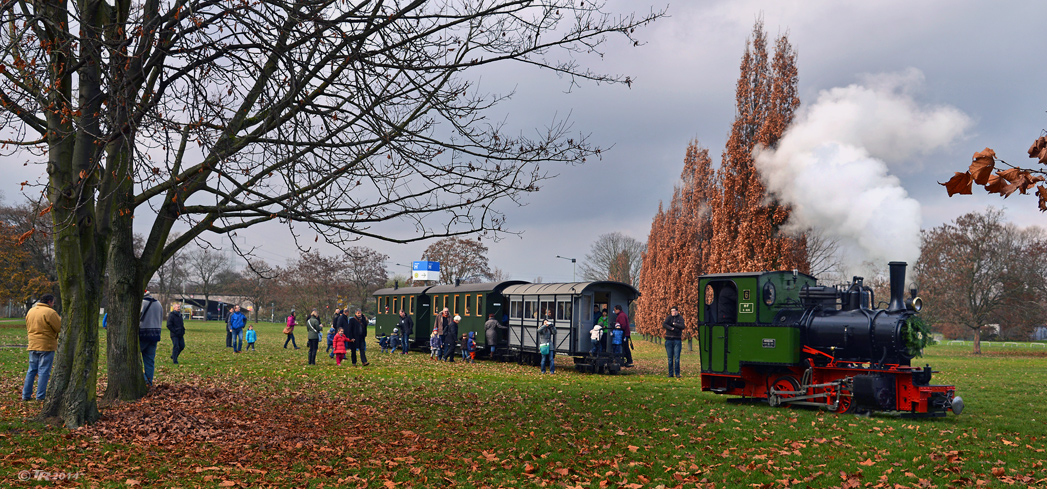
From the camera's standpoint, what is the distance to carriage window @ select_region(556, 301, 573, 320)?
20.7 metres

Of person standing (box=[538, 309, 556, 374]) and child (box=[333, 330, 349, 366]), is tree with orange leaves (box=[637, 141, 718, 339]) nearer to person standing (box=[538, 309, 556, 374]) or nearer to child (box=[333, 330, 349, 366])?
person standing (box=[538, 309, 556, 374])

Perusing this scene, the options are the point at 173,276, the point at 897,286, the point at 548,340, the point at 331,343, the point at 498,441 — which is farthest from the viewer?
the point at 173,276

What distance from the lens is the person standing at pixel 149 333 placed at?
40.0ft

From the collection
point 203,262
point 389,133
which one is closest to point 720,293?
point 389,133

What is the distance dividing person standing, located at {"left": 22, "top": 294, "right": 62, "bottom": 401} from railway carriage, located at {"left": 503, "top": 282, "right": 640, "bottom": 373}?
1287 centimetres

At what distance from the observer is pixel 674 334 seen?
18.1 metres

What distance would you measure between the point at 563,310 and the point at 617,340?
6.05 ft

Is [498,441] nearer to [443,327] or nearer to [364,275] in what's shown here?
[443,327]

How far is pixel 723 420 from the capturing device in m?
10.4

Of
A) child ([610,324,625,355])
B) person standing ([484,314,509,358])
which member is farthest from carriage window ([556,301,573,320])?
person standing ([484,314,509,358])

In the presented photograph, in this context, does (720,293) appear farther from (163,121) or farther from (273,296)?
(273,296)

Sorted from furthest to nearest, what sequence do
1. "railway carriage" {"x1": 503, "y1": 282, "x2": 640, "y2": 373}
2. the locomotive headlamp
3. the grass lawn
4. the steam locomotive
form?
"railway carriage" {"x1": 503, "y1": 282, "x2": 640, "y2": 373}
the locomotive headlamp
the steam locomotive
the grass lawn

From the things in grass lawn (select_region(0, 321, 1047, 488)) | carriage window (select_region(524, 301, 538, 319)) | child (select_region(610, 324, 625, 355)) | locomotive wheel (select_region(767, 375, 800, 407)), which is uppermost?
carriage window (select_region(524, 301, 538, 319))

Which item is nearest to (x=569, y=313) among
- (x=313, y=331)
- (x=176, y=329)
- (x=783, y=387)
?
(x=313, y=331)
